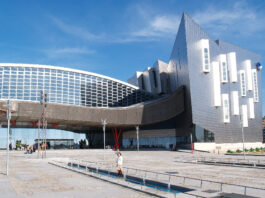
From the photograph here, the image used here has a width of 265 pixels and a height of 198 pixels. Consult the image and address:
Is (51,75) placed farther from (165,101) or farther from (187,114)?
(187,114)

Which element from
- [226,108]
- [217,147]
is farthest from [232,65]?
[217,147]

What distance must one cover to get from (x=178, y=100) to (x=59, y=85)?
26.3m

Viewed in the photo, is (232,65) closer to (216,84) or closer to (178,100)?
(216,84)

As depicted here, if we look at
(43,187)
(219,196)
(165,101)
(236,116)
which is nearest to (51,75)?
(165,101)

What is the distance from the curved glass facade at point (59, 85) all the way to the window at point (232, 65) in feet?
93.8

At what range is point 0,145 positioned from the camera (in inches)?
1981

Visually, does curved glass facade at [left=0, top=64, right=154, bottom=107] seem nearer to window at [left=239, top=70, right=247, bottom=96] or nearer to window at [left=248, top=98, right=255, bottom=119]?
window at [left=239, top=70, right=247, bottom=96]

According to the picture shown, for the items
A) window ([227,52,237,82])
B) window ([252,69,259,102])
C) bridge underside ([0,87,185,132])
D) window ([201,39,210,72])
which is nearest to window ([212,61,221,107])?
window ([201,39,210,72])

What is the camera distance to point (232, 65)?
56250 millimetres

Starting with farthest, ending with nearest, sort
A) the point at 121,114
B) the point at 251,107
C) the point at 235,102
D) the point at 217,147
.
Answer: the point at 251,107
the point at 235,102
the point at 121,114
the point at 217,147

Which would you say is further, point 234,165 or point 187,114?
point 187,114

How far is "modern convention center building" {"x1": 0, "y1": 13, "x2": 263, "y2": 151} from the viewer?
48812 millimetres

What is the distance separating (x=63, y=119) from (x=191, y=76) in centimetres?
2335

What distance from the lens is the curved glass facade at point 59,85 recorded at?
57.1 meters
